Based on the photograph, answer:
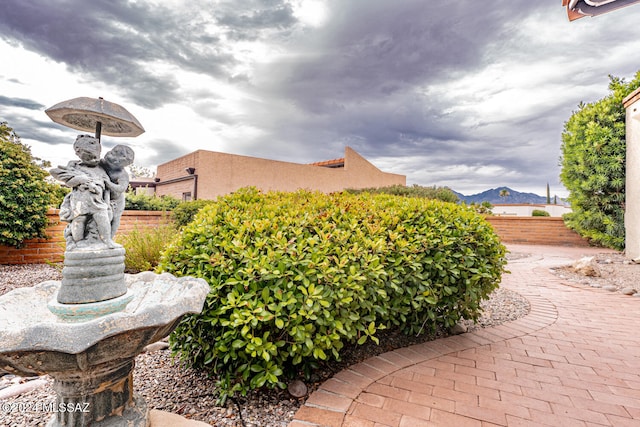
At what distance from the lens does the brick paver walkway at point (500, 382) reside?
5.73 feet

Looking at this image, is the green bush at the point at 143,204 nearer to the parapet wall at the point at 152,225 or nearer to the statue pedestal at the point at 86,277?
the parapet wall at the point at 152,225

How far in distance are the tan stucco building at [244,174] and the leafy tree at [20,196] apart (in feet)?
21.5

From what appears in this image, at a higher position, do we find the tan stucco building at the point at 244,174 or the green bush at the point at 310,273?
the tan stucco building at the point at 244,174

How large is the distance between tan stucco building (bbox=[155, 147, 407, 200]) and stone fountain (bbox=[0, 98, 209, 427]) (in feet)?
31.9

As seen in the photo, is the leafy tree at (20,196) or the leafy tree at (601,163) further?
the leafy tree at (601,163)

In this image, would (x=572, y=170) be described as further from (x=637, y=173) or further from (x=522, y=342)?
(x=522, y=342)

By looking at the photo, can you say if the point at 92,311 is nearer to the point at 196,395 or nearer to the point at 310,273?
the point at 196,395

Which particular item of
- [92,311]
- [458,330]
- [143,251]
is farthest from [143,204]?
[458,330]

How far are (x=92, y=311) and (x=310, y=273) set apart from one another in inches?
46.7

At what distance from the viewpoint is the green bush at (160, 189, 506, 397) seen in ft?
5.73

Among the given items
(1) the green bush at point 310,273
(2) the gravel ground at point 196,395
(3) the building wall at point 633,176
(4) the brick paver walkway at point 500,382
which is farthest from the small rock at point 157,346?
(3) the building wall at point 633,176

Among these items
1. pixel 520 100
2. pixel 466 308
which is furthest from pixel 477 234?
pixel 520 100

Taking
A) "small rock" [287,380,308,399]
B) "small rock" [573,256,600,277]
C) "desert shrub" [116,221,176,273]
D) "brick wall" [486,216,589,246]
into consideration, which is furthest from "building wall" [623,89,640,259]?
"desert shrub" [116,221,176,273]

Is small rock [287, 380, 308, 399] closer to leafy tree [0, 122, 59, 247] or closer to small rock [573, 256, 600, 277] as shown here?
leafy tree [0, 122, 59, 247]
